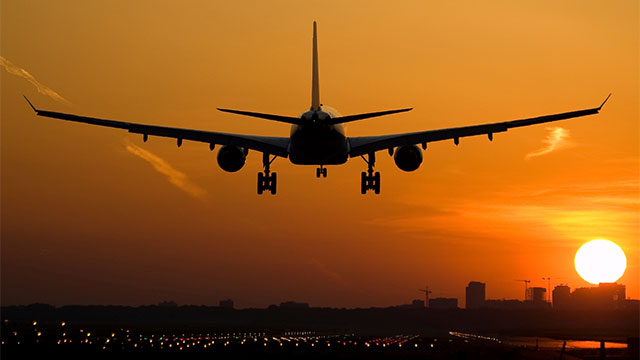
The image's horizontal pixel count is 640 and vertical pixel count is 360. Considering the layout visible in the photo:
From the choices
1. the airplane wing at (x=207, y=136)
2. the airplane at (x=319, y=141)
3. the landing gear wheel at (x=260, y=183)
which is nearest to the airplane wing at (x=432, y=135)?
the airplane at (x=319, y=141)

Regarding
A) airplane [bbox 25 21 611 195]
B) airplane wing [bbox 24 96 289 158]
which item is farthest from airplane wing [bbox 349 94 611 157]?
airplane wing [bbox 24 96 289 158]

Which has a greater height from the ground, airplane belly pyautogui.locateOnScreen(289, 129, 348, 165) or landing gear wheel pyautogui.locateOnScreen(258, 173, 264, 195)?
airplane belly pyautogui.locateOnScreen(289, 129, 348, 165)

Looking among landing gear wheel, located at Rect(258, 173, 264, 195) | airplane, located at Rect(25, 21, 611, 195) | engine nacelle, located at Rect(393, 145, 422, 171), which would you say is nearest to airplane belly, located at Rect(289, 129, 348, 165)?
airplane, located at Rect(25, 21, 611, 195)

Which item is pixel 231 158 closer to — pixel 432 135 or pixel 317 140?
pixel 317 140

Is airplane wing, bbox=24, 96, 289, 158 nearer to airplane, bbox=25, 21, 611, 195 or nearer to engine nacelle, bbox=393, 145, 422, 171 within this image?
airplane, bbox=25, 21, 611, 195

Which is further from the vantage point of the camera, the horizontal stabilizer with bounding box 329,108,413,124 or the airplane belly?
the airplane belly

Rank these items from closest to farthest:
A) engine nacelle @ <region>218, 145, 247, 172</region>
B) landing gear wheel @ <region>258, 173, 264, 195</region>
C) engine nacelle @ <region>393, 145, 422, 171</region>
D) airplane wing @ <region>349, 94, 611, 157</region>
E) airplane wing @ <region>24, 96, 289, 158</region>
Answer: airplane wing @ <region>349, 94, 611, 157</region>
airplane wing @ <region>24, 96, 289, 158</region>
engine nacelle @ <region>218, 145, 247, 172</region>
engine nacelle @ <region>393, 145, 422, 171</region>
landing gear wheel @ <region>258, 173, 264, 195</region>

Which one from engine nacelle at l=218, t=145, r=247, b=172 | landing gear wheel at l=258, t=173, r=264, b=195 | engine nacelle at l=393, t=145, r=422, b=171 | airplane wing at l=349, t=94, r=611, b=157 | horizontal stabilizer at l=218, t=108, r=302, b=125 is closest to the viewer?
horizontal stabilizer at l=218, t=108, r=302, b=125

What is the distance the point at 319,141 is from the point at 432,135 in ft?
33.3

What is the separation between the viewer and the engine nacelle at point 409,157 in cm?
6512

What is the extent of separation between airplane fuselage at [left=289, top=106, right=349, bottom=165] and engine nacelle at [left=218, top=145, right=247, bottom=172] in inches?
229

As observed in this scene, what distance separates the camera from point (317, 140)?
58.1 meters

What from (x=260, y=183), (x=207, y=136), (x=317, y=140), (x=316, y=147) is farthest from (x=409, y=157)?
(x=207, y=136)

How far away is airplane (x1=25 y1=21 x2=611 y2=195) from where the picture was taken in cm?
5828
